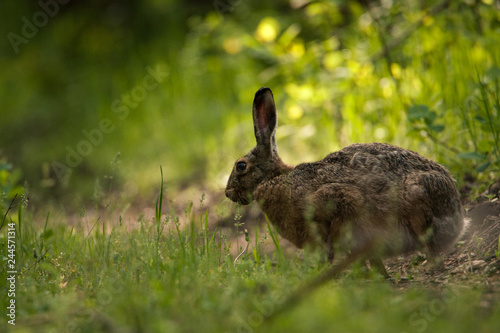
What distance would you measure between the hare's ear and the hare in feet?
1.42

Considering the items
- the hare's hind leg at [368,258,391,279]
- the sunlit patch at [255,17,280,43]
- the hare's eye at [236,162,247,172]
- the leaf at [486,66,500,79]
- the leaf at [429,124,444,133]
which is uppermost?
the sunlit patch at [255,17,280,43]

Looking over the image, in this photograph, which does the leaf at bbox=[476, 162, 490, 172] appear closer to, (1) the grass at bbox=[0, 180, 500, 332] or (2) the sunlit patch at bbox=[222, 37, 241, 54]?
(1) the grass at bbox=[0, 180, 500, 332]

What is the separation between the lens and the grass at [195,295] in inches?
109

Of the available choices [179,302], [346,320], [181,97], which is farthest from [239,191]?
[181,97]

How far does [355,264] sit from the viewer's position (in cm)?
386

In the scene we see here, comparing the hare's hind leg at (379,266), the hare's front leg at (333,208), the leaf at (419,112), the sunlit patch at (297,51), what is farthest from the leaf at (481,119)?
the sunlit patch at (297,51)

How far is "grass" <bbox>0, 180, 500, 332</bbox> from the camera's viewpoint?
2762 mm

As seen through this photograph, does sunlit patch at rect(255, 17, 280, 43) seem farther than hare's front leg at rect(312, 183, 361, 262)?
Yes

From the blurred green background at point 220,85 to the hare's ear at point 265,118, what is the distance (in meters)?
1.35

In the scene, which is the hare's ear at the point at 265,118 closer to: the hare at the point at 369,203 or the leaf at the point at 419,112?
the hare at the point at 369,203

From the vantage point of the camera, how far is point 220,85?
34.3 ft

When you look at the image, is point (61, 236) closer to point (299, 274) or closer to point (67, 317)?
point (67, 317)

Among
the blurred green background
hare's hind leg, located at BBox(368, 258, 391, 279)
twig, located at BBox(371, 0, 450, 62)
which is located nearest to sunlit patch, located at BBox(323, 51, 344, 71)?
the blurred green background

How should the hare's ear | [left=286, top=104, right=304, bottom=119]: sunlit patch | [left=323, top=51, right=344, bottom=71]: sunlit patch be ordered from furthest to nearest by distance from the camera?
[left=323, top=51, right=344, bottom=71]: sunlit patch → [left=286, top=104, right=304, bottom=119]: sunlit patch → the hare's ear
